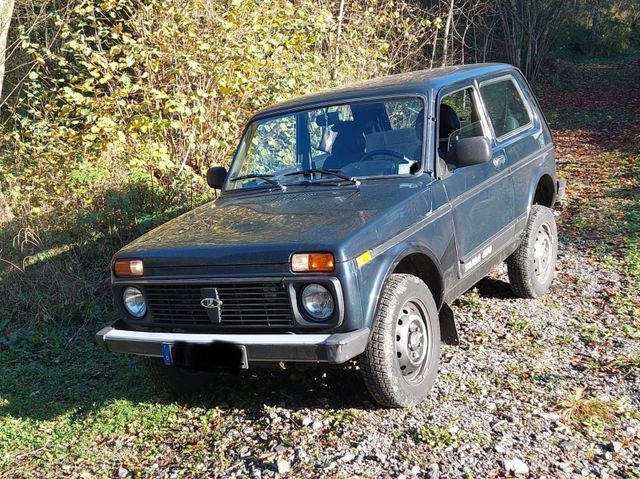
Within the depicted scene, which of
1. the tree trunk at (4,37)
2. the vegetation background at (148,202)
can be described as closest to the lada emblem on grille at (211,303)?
the vegetation background at (148,202)

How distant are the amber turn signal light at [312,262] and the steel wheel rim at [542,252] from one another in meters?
2.87

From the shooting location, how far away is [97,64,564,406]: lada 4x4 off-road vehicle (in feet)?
12.1

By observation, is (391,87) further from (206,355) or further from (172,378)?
(172,378)

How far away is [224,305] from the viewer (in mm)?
3871

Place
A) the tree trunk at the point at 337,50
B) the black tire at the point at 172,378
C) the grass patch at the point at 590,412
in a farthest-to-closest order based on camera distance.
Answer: the tree trunk at the point at 337,50
the black tire at the point at 172,378
the grass patch at the point at 590,412

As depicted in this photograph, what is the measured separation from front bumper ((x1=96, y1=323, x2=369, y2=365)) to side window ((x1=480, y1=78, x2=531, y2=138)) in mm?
2622

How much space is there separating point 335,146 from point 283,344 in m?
1.73

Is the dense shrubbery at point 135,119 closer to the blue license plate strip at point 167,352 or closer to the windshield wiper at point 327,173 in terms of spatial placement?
the windshield wiper at point 327,173

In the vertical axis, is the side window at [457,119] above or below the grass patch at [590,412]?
above

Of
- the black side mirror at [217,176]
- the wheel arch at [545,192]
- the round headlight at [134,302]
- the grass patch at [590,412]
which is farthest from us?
the wheel arch at [545,192]

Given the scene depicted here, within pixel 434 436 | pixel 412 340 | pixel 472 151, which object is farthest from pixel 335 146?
pixel 434 436

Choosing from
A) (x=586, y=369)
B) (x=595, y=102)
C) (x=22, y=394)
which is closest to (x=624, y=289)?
(x=586, y=369)

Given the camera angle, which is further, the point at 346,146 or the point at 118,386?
the point at 118,386

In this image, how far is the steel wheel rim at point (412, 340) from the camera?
4.01 meters
